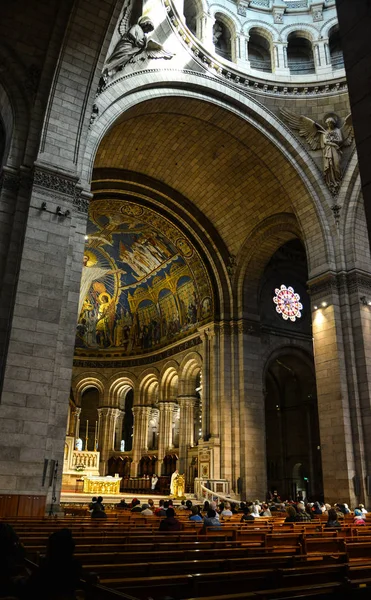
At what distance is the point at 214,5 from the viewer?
1970 cm

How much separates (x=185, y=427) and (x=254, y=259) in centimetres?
941

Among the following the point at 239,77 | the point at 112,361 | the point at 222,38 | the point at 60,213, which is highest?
the point at 222,38

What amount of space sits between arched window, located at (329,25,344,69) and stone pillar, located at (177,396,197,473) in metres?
17.1

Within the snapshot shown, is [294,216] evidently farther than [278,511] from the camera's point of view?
Yes

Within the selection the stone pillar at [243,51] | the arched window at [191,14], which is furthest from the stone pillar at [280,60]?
the arched window at [191,14]

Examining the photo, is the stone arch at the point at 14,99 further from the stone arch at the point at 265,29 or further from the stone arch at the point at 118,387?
the stone arch at the point at 118,387

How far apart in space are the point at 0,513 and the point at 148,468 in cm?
1871

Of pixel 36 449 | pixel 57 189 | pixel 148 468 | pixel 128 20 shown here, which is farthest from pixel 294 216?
pixel 148 468

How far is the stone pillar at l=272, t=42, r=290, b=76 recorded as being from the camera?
19.9m

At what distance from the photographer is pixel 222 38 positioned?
20516 millimetres

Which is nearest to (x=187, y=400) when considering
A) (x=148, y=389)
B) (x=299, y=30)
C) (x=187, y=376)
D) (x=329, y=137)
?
(x=187, y=376)

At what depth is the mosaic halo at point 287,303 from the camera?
83.1 ft

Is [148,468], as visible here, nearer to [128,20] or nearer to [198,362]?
[198,362]

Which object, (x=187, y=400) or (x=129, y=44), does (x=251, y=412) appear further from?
(x=129, y=44)
